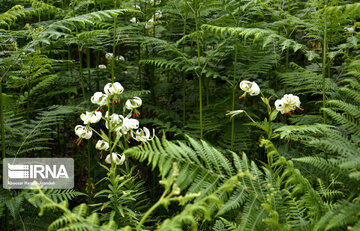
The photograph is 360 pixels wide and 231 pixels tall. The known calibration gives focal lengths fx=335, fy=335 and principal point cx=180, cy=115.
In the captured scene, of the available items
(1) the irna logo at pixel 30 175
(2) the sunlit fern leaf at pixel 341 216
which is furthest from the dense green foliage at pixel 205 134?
(1) the irna logo at pixel 30 175

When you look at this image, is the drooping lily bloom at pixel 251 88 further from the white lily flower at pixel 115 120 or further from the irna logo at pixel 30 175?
the irna logo at pixel 30 175

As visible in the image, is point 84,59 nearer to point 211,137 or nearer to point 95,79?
point 95,79

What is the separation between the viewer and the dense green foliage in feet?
4.85

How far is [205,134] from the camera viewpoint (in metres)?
3.11

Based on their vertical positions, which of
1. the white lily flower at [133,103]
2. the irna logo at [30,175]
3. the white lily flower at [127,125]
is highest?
the white lily flower at [133,103]

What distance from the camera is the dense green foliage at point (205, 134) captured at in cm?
148

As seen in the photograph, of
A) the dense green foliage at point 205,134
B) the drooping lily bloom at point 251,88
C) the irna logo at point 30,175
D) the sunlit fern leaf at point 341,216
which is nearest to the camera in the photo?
the sunlit fern leaf at point 341,216

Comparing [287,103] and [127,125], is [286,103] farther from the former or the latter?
[127,125]

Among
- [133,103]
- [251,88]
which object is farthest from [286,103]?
[133,103]

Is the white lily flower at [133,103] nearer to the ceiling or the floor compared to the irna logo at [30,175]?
nearer to the ceiling

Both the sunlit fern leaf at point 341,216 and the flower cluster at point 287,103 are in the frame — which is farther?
the flower cluster at point 287,103

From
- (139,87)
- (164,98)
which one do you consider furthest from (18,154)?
(164,98)

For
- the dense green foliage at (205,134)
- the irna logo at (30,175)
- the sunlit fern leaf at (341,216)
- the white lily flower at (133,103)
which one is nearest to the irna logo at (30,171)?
the irna logo at (30,175)

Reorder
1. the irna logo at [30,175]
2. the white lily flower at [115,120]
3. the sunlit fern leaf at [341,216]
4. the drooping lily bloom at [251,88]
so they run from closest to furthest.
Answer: the sunlit fern leaf at [341,216]
the white lily flower at [115,120]
the irna logo at [30,175]
the drooping lily bloom at [251,88]
